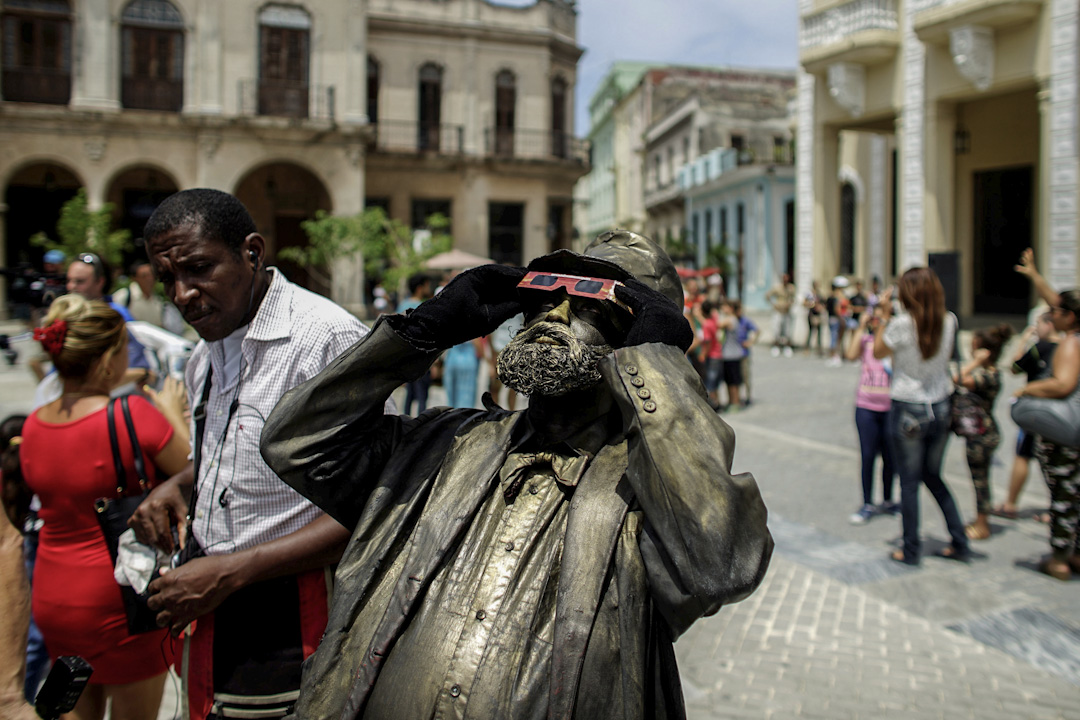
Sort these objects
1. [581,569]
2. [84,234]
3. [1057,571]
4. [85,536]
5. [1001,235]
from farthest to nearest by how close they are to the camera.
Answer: [1001,235]
[84,234]
[1057,571]
[85,536]
[581,569]

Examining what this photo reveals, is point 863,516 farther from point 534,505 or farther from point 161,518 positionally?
point 161,518

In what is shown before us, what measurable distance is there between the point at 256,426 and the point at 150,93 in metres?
25.8

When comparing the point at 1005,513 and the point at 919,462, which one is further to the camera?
the point at 1005,513

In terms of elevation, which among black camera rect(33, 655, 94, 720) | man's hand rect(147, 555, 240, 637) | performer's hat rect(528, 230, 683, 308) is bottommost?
black camera rect(33, 655, 94, 720)

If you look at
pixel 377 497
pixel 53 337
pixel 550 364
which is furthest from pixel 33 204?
pixel 550 364

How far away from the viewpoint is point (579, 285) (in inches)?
71.6

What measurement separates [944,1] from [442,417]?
1793cm

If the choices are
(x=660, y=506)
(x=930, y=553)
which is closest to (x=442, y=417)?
(x=660, y=506)

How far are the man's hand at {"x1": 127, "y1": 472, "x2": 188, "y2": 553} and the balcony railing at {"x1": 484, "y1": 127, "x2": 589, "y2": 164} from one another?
93.3 feet

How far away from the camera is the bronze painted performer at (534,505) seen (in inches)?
62.6

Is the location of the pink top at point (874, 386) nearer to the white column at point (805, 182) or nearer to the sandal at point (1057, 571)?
the sandal at point (1057, 571)

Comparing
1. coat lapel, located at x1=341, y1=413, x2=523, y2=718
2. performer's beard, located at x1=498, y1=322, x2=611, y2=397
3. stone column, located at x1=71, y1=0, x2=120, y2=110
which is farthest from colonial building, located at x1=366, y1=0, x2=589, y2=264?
performer's beard, located at x1=498, y1=322, x2=611, y2=397

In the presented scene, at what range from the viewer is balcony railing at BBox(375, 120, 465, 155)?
96.9ft

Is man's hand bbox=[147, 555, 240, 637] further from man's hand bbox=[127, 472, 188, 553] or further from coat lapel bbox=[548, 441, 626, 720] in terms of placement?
coat lapel bbox=[548, 441, 626, 720]
